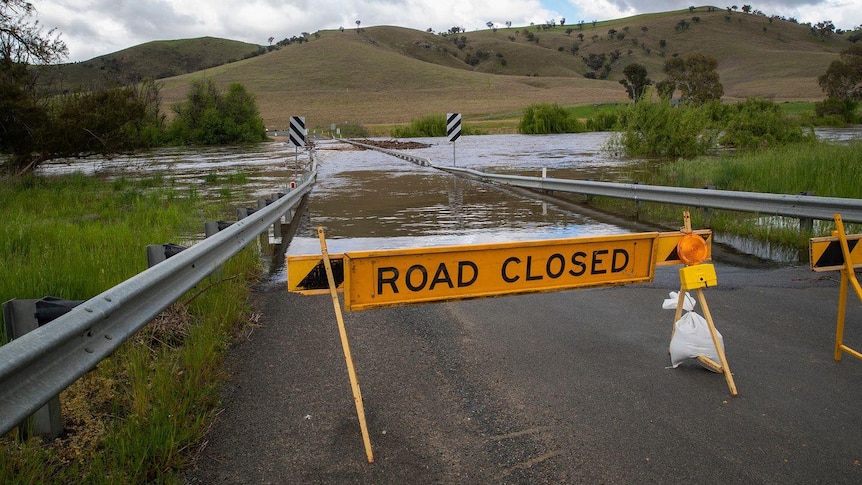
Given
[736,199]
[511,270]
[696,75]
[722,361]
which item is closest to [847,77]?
[696,75]

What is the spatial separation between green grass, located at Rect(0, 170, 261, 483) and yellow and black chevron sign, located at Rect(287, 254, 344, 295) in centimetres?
86

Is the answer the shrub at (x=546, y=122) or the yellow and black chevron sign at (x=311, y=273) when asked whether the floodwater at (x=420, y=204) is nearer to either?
the yellow and black chevron sign at (x=311, y=273)

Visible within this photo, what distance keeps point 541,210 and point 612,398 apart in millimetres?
9650

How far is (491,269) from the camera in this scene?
14.6 ft

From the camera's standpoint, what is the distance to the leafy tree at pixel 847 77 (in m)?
85.2

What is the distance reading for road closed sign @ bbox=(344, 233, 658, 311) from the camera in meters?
4.22

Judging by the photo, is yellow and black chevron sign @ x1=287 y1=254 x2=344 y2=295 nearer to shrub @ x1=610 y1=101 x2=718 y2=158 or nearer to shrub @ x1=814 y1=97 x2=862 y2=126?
shrub @ x1=610 y1=101 x2=718 y2=158

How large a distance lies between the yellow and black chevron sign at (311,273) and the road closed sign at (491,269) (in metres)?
0.13

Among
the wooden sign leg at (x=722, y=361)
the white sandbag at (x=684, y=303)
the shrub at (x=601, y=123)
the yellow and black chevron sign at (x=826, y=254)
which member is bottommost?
the wooden sign leg at (x=722, y=361)

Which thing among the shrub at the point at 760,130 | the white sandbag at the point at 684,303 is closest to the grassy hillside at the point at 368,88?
the shrub at the point at 760,130

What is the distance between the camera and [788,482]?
330 cm

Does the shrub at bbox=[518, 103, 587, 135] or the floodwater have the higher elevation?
the shrub at bbox=[518, 103, 587, 135]

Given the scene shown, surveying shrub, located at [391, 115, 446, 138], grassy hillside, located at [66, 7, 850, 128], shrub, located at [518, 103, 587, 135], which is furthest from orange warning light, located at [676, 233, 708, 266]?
grassy hillside, located at [66, 7, 850, 128]

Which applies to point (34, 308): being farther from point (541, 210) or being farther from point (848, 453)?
point (541, 210)
